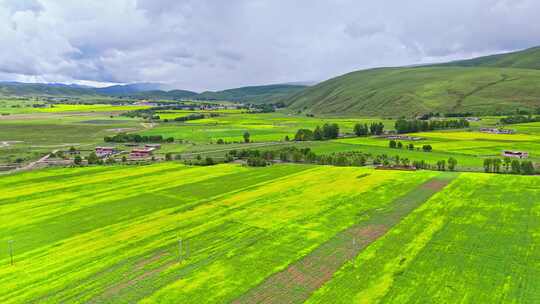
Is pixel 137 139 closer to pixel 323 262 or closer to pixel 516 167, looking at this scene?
pixel 516 167

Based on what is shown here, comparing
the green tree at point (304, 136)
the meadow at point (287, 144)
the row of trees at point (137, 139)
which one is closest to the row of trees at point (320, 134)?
the green tree at point (304, 136)

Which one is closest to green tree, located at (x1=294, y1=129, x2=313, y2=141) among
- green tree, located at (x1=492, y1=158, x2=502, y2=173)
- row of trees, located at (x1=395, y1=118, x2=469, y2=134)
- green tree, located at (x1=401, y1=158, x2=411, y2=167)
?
row of trees, located at (x1=395, y1=118, x2=469, y2=134)

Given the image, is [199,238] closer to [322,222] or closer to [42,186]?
[322,222]

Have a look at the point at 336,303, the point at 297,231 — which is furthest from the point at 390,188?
the point at 336,303

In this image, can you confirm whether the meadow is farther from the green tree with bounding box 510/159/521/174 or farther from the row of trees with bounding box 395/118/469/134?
the row of trees with bounding box 395/118/469/134

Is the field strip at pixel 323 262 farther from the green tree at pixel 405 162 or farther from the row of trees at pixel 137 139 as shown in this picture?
the row of trees at pixel 137 139
